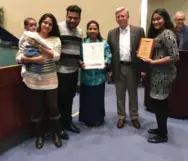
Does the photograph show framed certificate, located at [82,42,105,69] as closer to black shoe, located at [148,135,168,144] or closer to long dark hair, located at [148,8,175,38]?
long dark hair, located at [148,8,175,38]

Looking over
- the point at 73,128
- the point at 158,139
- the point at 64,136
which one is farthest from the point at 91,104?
the point at 158,139

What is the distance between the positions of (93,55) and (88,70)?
20cm

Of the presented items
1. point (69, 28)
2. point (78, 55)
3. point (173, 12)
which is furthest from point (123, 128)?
point (173, 12)

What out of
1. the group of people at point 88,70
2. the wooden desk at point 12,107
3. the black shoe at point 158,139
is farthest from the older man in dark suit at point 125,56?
the wooden desk at point 12,107

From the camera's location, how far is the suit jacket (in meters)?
3.11

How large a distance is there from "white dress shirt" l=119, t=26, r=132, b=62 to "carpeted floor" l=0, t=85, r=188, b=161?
854 millimetres

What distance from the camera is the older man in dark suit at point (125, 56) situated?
311 cm

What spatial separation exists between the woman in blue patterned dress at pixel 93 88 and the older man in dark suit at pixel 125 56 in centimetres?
11

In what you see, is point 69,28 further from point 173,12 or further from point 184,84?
point 173,12

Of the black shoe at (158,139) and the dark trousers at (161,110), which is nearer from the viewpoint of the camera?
the dark trousers at (161,110)

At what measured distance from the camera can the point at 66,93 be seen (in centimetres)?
300

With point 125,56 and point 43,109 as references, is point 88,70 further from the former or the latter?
point 43,109

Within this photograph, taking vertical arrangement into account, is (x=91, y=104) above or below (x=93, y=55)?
below

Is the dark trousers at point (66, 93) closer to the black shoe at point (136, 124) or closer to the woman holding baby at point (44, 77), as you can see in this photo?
the woman holding baby at point (44, 77)
